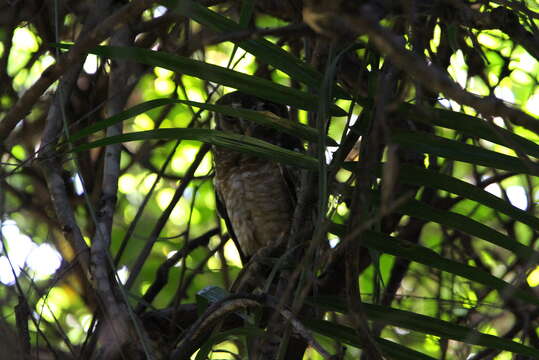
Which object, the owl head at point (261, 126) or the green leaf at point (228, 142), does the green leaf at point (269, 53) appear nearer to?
the green leaf at point (228, 142)

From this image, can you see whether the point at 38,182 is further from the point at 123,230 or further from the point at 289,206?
the point at 289,206

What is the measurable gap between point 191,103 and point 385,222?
108 centimetres

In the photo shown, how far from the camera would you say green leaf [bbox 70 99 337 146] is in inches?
48.2

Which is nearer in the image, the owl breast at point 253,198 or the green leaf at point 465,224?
the green leaf at point 465,224

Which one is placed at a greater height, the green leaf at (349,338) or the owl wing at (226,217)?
the owl wing at (226,217)

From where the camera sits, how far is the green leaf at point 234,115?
1224 millimetres

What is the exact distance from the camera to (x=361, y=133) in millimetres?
1128

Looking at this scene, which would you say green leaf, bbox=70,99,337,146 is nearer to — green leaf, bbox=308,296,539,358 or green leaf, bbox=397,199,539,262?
green leaf, bbox=397,199,539,262

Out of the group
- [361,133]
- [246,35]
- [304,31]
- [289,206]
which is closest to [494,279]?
[361,133]

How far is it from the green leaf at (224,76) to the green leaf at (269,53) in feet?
0.10

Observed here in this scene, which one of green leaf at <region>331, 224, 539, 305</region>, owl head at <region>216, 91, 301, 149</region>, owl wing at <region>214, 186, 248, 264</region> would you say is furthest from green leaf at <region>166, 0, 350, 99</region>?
owl wing at <region>214, 186, 248, 264</region>

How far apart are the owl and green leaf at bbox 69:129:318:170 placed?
1.42 meters

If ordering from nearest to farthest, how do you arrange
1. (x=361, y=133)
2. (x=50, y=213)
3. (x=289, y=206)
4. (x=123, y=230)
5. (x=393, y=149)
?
(x=393, y=149), (x=361, y=133), (x=50, y=213), (x=289, y=206), (x=123, y=230)

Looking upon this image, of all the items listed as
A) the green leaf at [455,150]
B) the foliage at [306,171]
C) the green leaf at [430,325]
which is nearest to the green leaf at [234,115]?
the foliage at [306,171]
